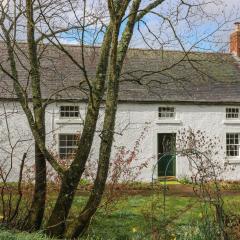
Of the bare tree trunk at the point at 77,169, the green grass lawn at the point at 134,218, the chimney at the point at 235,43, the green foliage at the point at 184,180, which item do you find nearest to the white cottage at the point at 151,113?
the green foliage at the point at 184,180

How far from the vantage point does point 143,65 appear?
26.2 metres

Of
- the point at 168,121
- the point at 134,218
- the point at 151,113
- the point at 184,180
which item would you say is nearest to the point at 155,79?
the point at 151,113

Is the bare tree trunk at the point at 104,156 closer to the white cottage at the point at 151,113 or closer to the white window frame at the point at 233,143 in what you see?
the white cottage at the point at 151,113

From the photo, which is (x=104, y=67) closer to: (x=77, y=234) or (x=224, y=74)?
(x=77, y=234)

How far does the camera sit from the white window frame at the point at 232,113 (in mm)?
25203

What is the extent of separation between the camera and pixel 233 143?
83.1 feet

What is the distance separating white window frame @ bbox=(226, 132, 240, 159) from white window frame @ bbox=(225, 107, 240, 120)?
0.83 meters

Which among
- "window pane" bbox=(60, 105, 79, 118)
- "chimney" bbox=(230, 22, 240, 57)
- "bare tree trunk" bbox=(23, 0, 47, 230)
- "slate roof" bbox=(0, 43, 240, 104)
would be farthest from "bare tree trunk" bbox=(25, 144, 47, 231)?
"chimney" bbox=(230, 22, 240, 57)

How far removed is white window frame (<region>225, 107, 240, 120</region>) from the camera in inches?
992

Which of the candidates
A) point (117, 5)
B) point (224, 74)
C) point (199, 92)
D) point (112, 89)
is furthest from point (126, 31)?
point (224, 74)

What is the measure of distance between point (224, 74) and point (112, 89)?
1985cm

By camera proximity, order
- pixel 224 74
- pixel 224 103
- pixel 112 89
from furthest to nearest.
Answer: pixel 224 74 < pixel 224 103 < pixel 112 89

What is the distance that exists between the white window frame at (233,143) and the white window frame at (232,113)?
0.83 meters

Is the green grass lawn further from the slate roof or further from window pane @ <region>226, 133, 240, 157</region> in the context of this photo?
window pane @ <region>226, 133, 240, 157</region>
